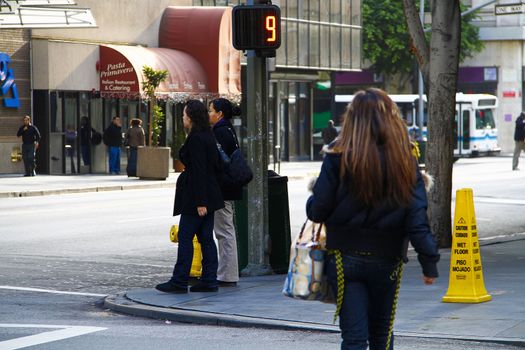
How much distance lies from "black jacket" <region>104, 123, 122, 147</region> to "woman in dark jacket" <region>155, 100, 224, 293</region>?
2571 cm

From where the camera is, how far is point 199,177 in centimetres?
1072

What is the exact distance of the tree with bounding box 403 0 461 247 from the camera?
15508 millimetres

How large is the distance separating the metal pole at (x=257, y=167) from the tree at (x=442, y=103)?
Answer: 3.79 meters

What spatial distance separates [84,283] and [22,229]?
20.0 ft

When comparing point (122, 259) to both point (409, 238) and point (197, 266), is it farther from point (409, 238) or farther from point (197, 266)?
point (409, 238)

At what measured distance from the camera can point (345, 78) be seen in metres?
68.8

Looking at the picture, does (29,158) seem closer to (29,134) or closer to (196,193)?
(29,134)

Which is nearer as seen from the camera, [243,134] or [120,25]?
[120,25]

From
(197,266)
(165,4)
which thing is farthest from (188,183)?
(165,4)

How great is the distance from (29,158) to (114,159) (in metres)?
4.06

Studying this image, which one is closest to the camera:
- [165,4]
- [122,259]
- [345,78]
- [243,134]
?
[122,259]

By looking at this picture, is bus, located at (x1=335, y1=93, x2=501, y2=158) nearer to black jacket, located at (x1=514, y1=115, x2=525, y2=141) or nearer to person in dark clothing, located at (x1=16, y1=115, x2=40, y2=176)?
black jacket, located at (x1=514, y1=115, x2=525, y2=141)

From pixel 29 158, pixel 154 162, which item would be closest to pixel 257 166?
pixel 154 162

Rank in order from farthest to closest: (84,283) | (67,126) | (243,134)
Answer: (243,134), (67,126), (84,283)
